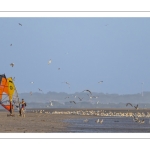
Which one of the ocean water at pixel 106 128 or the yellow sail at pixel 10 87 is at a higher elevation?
the yellow sail at pixel 10 87

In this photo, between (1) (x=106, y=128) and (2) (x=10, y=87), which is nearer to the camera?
Result: (1) (x=106, y=128)

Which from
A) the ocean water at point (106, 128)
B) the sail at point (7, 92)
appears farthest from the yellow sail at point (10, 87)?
the ocean water at point (106, 128)

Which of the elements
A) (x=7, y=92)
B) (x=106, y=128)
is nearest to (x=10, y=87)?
(x=7, y=92)

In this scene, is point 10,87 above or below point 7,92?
above

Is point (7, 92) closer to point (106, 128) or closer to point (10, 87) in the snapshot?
point (10, 87)

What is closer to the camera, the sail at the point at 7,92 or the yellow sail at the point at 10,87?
the sail at the point at 7,92

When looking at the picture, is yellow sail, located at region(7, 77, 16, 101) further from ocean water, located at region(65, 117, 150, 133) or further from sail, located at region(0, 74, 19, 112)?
ocean water, located at region(65, 117, 150, 133)

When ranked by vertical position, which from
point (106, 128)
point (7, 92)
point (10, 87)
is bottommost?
point (106, 128)

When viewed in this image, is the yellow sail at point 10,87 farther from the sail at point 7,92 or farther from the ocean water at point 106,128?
the ocean water at point 106,128
